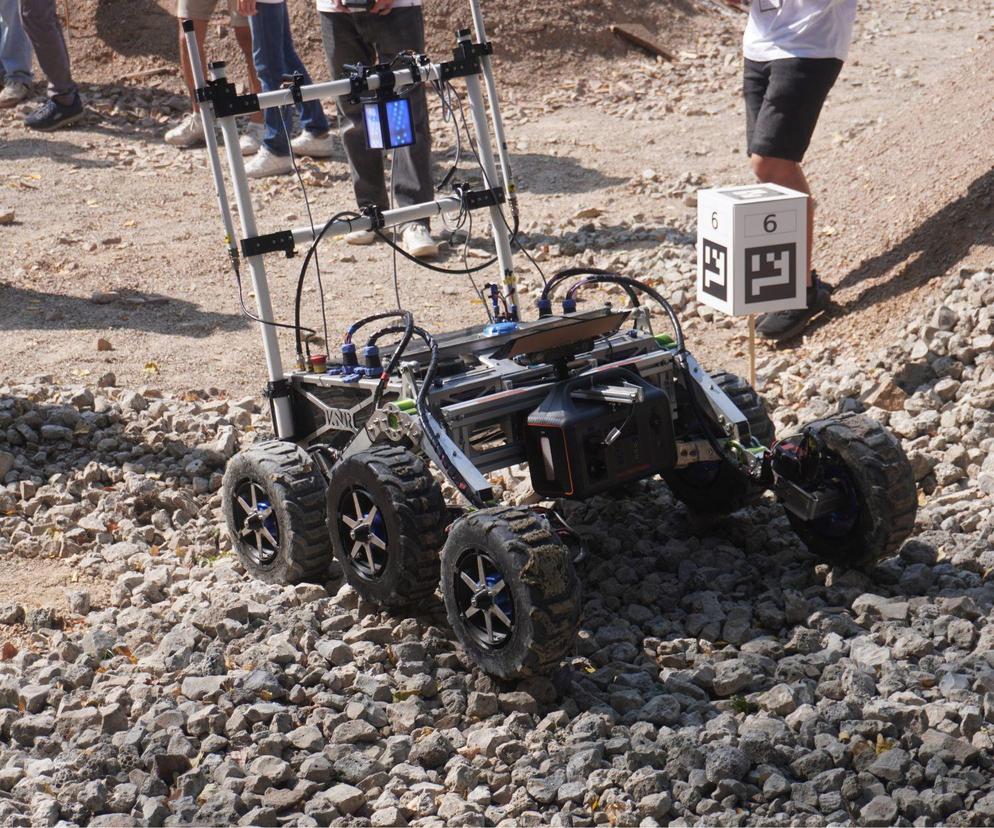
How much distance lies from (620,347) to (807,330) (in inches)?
95.5

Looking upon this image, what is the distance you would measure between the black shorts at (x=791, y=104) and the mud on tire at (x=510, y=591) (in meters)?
3.38

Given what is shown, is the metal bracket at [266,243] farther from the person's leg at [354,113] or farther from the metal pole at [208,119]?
the person's leg at [354,113]

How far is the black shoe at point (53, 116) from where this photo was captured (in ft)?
37.6

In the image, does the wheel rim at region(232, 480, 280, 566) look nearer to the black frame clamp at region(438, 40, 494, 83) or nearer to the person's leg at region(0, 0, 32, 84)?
the black frame clamp at region(438, 40, 494, 83)

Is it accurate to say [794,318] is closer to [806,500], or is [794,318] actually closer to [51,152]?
[806,500]

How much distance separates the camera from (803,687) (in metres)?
3.90

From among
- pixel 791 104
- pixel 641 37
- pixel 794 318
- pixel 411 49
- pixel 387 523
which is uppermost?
pixel 411 49

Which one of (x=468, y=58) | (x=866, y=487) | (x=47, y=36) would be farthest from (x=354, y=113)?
(x=866, y=487)

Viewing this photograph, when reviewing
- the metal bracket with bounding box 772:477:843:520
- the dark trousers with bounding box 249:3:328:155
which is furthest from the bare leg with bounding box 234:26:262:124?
the metal bracket with bounding box 772:477:843:520

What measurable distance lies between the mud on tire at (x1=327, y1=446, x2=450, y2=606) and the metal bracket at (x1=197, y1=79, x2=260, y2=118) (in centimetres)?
137

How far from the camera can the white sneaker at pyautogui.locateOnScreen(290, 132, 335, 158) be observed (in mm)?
10672

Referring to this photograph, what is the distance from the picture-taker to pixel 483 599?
401 cm

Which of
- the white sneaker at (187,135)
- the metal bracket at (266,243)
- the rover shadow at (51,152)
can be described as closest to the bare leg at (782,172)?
the metal bracket at (266,243)

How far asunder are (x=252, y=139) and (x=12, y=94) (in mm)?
2545
